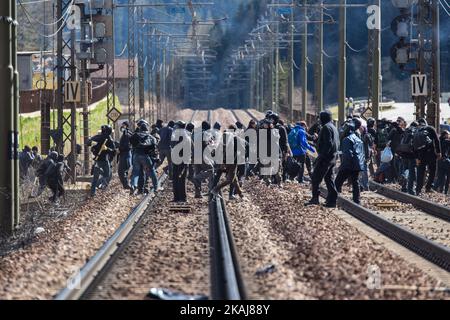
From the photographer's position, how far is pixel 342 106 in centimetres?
4538

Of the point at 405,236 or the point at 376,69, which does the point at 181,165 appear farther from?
the point at 376,69

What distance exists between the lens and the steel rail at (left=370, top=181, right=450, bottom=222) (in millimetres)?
21344

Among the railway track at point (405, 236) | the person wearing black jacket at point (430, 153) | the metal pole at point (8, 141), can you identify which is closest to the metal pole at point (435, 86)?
the person wearing black jacket at point (430, 153)

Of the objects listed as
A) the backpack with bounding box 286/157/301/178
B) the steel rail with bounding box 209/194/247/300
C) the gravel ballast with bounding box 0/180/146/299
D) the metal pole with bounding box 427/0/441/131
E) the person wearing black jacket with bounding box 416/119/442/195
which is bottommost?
the gravel ballast with bounding box 0/180/146/299

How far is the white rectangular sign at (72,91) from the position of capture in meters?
33.2

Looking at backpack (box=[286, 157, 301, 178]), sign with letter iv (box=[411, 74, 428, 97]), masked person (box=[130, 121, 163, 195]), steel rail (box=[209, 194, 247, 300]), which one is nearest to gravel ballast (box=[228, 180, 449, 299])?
steel rail (box=[209, 194, 247, 300])

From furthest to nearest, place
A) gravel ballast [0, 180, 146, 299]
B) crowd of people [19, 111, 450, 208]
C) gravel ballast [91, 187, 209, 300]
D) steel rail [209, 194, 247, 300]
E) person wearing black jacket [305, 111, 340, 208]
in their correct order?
crowd of people [19, 111, 450, 208] < person wearing black jacket [305, 111, 340, 208] < gravel ballast [0, 180, 146, 299] < gravel ballast [91, 187, 209, 300] < steel rail [209, 194, 247, 300]

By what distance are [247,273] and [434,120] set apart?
17985 millimetres

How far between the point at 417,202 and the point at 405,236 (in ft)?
21.1

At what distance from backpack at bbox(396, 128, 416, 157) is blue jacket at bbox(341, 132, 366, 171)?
2.93m

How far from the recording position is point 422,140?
80.2ft

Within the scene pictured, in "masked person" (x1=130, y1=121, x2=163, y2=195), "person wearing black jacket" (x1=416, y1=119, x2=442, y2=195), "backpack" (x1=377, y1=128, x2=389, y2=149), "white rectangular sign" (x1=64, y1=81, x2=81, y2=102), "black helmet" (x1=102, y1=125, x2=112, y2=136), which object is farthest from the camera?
"white rectangular sign" (x1=64, y1=81, x2=81, y2=102)

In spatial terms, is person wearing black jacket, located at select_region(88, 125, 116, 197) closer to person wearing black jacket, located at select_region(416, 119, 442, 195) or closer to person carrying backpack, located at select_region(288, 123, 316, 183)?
person carrying backpack, located at select_region(288, 123, 316, 183)

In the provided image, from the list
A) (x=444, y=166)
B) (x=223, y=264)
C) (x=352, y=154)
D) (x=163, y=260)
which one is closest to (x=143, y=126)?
(x=352, y=154)
